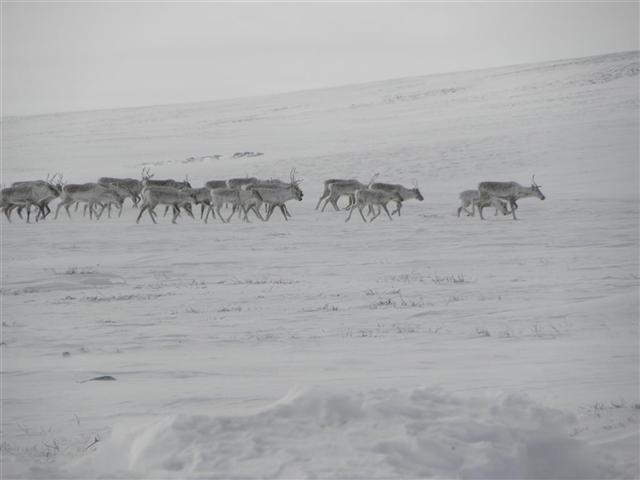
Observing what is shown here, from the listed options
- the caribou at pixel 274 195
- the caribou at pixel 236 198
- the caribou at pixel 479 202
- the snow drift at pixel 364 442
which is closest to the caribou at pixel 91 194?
the caribou at pixel 236 198

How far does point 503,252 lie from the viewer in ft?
59.2

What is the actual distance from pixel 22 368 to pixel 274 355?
2.50 metres

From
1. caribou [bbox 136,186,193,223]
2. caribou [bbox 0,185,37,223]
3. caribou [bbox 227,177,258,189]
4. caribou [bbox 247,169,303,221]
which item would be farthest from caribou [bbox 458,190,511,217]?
caribou [bbox 0,185,37,223]

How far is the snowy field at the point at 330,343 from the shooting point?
6.10 m

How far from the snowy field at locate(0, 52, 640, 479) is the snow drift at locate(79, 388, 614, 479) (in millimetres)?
15

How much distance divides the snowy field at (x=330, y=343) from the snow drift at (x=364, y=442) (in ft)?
0.05

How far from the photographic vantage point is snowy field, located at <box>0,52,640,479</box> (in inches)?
240

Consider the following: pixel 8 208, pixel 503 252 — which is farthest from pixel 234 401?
pixel 8 208

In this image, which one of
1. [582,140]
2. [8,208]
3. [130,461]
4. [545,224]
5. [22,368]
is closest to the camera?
[130,461]

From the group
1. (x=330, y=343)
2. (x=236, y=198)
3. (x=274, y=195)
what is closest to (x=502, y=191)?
(x=274, y=195)

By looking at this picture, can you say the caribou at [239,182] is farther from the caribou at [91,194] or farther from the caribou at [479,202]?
the caribou at [479,202]

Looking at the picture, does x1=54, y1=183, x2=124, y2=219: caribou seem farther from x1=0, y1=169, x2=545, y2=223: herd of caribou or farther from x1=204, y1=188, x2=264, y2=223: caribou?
x1=204, y1=188, x2=264, y2=223: caribou

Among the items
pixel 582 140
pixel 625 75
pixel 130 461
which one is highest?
pixel 625 75

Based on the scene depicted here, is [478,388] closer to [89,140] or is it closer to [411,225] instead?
[411,225]
